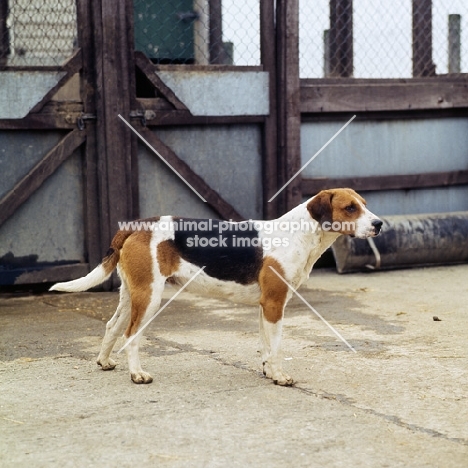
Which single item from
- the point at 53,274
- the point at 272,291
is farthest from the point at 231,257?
the point at 53,274

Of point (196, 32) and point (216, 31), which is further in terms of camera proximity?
point (196, 32)

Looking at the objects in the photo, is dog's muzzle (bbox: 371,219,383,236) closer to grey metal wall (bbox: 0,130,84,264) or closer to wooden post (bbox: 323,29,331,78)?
grey metal wall (bbox: 0,130,84,264)

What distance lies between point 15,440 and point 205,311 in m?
3.27

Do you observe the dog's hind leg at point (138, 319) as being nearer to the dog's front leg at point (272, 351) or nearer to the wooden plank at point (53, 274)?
the dog's front leg at point (272, 351)

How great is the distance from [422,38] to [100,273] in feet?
19.3

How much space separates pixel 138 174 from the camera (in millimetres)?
7824

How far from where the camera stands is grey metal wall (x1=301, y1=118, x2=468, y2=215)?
8.83m

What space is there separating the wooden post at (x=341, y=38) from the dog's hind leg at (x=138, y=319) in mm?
5103

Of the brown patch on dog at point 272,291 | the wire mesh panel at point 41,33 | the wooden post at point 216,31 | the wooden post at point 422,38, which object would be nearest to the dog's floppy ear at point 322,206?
the brown patch on dog at point 272,291

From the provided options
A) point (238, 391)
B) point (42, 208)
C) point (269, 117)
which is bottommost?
point (238, 391)

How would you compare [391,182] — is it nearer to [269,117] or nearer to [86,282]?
[269,117]

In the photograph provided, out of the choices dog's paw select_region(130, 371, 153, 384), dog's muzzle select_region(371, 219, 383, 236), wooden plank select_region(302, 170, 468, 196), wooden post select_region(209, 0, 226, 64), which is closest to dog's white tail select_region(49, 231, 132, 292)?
dog's paw select_region(130, 371, 153, 384)

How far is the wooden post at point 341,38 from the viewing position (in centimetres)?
897

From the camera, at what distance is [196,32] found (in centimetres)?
983
